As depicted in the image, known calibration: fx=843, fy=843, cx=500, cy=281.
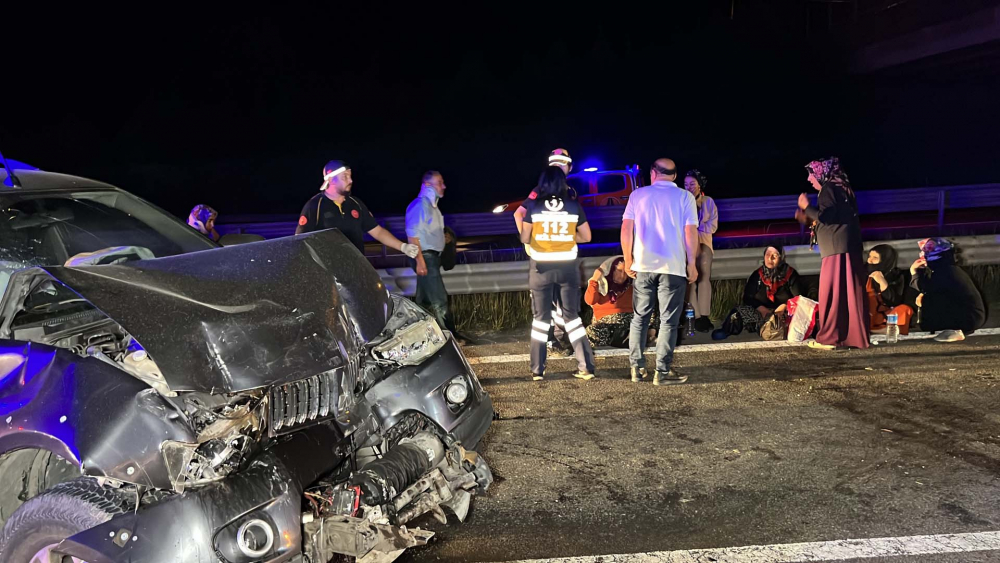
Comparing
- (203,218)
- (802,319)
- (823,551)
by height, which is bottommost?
(823,551)

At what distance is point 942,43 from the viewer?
24.7 m

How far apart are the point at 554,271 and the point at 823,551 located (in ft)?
11.2

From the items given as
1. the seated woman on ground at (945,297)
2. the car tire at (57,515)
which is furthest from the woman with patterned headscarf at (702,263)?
the car tire at (57,515)

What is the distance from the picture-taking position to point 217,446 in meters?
2.84

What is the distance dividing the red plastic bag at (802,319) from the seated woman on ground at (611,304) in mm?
1282

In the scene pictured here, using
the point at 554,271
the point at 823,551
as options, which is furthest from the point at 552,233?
the point at 823,551

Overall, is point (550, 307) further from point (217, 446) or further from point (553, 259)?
point (217, 446)

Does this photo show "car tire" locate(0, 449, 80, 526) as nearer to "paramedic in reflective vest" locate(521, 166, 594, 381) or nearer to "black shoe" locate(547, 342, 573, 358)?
"paramedic in reflective vest" locate(521, 166, 594, 381)

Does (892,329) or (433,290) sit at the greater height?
(433,290)

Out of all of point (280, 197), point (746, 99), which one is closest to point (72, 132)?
point (280, 197)

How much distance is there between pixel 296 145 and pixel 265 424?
34.4 meters

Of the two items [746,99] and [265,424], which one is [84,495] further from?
[746,99]

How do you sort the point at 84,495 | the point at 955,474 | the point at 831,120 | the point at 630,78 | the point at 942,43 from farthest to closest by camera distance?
the point at 630,78 → the point at 831,120 → the point at 942,43 → the point at 955,474 → the point at 84,495

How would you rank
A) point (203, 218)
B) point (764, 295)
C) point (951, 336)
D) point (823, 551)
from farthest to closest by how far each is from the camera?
1. point (764, 295)
2. point (203, 218)
3. point (951, 336)
4. point (823, 551)
